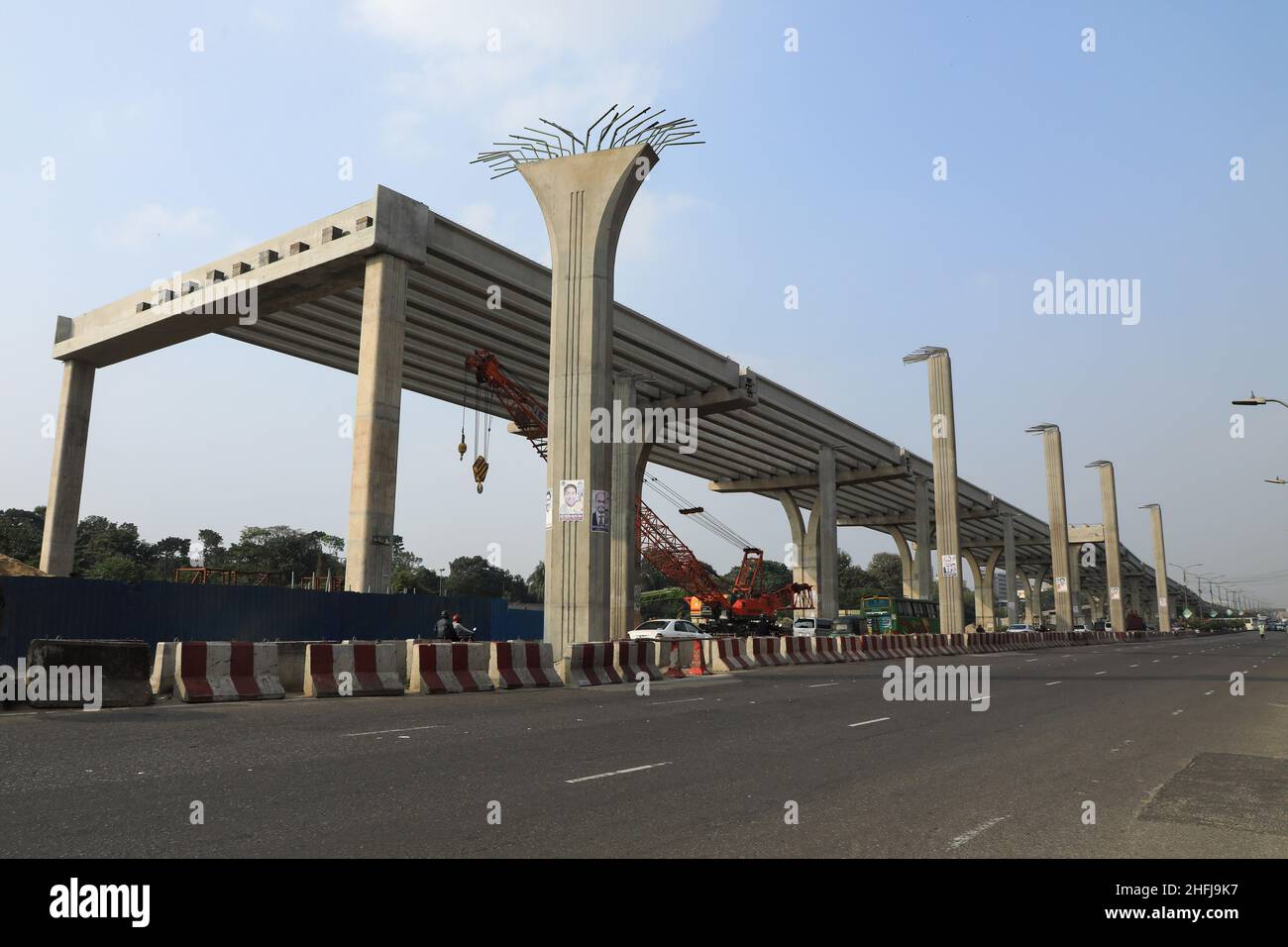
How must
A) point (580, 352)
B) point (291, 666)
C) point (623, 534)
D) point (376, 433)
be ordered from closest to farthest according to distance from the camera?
point (291, 666) → point (580, 352) → point (376, 433) → point (623, 534)

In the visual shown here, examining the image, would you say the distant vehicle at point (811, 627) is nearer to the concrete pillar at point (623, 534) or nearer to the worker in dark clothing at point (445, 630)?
the concrete pillar at point (623, 534)

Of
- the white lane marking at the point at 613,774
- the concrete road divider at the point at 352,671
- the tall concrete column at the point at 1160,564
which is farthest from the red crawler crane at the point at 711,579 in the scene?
the tall concrete column at the point at 1160,564

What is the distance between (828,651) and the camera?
34656mm

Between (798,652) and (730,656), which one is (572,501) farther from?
(798,652)

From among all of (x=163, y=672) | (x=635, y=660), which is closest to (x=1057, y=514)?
(x=635, y=660)

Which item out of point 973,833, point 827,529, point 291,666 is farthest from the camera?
point 827,529

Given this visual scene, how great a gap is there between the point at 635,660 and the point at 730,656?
5.79 meters

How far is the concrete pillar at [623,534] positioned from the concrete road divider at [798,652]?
969 centimetres

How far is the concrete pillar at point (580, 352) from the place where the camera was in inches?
927

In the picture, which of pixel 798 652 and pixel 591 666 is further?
pixel 798 652

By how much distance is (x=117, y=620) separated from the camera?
2036 cm

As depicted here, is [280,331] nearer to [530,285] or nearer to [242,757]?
[530,285]

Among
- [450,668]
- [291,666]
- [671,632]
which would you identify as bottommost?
[450,668]

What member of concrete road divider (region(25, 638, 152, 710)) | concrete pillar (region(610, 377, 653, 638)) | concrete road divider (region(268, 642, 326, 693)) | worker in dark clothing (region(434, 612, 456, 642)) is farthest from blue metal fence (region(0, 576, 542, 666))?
concrete pillar (region(610, 377, 653, 638))
